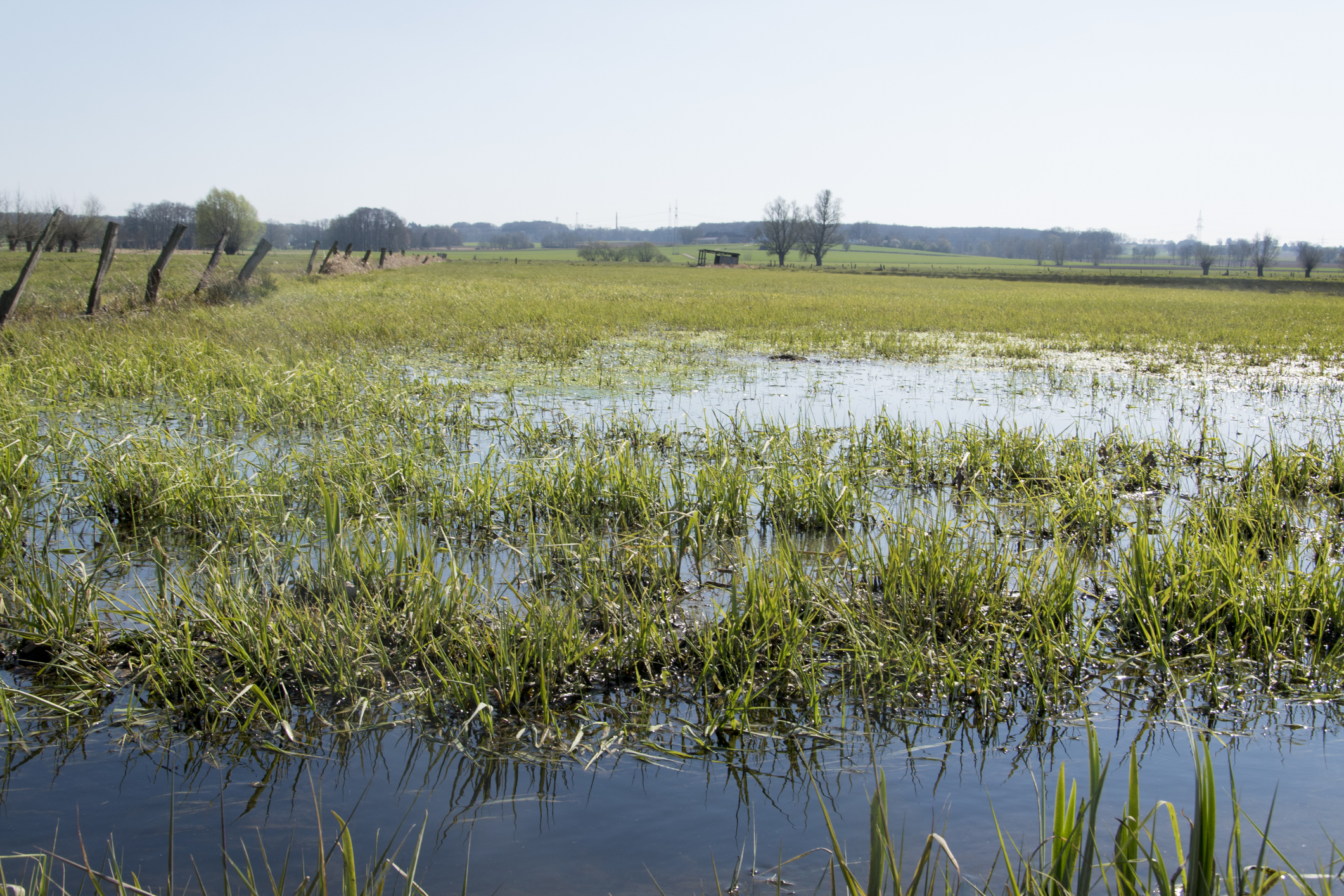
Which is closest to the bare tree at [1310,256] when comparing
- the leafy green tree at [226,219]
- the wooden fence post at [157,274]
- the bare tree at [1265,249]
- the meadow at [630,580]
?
the bare tree at [1265,249]

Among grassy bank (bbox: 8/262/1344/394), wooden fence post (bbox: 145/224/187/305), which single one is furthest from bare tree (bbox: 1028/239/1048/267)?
wooden fence post (bbox: 145/224/187/305)

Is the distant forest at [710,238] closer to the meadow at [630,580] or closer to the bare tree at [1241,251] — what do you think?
the bare tree at [1241,251]

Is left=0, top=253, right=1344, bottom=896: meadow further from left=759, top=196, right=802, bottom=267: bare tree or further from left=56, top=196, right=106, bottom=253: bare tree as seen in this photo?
left=759, top=196, right=802, bottom=267: bare tree

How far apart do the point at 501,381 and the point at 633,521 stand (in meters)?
5.54

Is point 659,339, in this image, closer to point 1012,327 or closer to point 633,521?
point 1012,327

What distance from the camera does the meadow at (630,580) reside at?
2760 mm

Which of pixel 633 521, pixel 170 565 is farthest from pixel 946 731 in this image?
pixel 170 565

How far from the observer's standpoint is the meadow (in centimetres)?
276

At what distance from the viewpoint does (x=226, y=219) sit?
7088cm

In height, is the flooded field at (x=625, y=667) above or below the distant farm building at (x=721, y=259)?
below

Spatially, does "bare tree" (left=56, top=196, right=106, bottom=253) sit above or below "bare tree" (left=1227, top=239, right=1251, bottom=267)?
below

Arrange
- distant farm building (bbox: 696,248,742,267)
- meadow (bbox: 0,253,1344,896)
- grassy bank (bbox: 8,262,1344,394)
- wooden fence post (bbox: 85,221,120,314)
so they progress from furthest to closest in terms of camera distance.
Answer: distant farm building (bbox: 696,248,742,267)
wooden fence post (bbox: 85,221,120,314)
grassy bank (bbox: 8,262,1344,394)
meadow (bbox: 0,253,1344,896)

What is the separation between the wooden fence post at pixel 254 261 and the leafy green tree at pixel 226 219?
197 feet

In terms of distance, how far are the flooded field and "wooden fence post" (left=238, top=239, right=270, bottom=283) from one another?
11.2 metres
